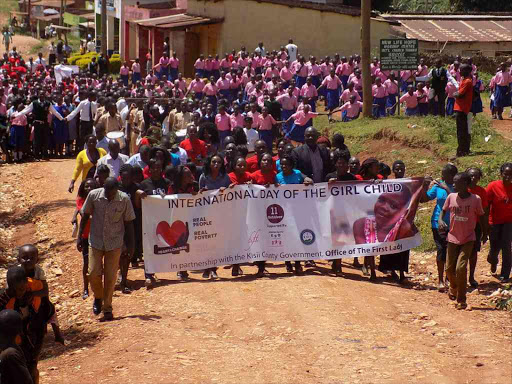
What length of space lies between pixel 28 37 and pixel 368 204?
65.2 m

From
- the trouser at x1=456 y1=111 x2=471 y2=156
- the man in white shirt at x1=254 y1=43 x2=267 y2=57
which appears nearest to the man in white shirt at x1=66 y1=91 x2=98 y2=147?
the trouser at x1=456 y1=111 x2=471 y2=156

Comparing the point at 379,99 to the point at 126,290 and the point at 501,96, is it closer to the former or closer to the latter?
the point at 501,96

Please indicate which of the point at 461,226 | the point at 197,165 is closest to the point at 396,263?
the point at 461,226

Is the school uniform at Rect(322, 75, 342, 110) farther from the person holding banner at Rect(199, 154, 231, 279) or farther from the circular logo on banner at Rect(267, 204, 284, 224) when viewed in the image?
the circular logo on banner at Rect(267, 204, 284, 224)

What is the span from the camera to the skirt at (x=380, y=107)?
2583cm

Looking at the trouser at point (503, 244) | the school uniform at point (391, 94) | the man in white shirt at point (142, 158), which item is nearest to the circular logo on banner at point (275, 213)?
the man in white shirt at point (142, 158)

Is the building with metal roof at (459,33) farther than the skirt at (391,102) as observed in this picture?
Yes

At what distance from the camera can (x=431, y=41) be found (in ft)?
124

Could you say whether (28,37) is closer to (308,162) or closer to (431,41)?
(431,41)

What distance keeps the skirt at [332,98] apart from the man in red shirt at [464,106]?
35.6 feet

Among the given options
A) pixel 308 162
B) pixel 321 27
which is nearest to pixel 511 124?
pixel 308 162

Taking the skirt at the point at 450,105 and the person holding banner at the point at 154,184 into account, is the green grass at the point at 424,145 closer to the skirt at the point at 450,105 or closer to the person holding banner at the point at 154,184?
the skirt at the point at 450,105

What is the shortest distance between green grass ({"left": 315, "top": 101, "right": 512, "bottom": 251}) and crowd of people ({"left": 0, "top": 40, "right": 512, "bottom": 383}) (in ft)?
2.20

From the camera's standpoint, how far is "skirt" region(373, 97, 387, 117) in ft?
84.7
